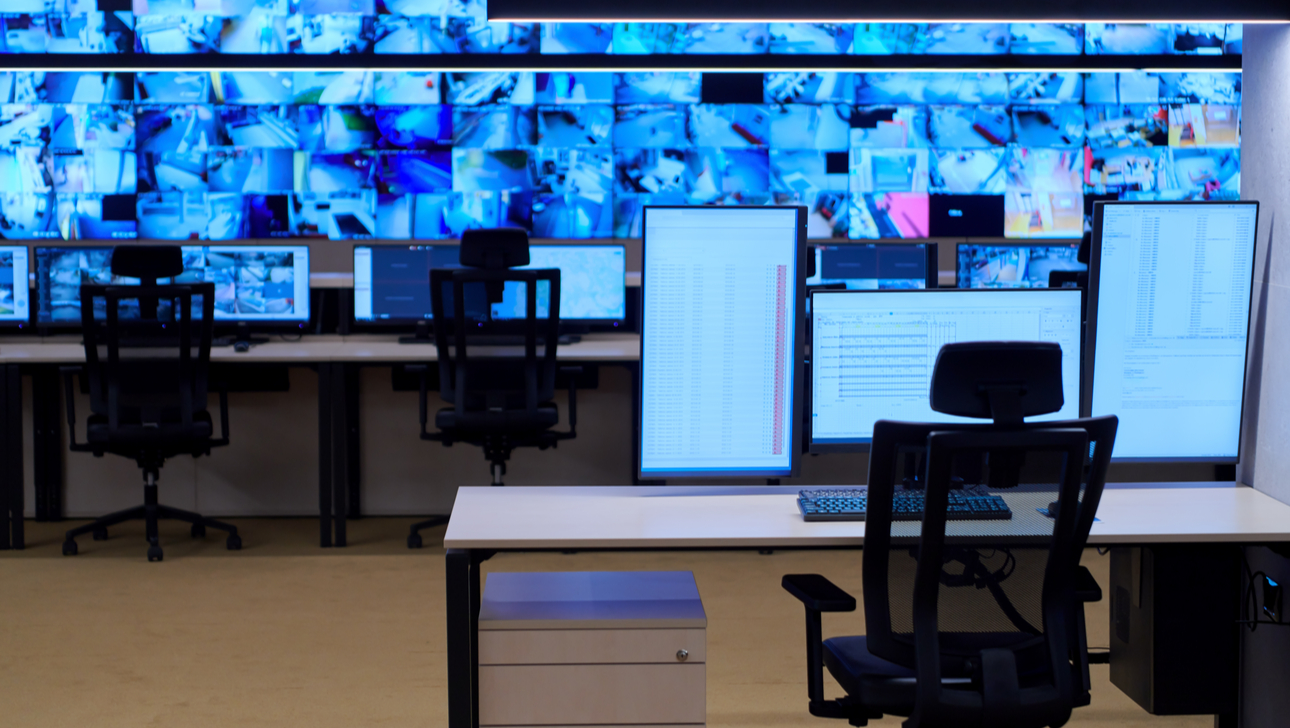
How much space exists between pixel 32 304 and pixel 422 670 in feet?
10.0

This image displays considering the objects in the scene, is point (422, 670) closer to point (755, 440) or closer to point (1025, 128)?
point (755, 440)

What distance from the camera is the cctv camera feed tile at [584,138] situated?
250 inches

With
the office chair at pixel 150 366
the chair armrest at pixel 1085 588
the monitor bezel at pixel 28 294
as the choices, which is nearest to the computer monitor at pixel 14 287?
the monitor bezel at pixel 28 294

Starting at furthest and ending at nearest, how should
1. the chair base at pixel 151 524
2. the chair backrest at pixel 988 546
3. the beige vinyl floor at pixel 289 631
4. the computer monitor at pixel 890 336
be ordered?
the chair base at pixel 151 524
the beige vinyl floor at pixel 289 631
the computer monitor at pixel 890 336
the chair backrest at pixel 988 546

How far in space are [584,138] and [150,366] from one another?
2.95 m

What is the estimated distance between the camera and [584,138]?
656 cm

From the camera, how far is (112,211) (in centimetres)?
642

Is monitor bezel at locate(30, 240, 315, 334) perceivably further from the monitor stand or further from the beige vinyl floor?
the beige vinyl floor

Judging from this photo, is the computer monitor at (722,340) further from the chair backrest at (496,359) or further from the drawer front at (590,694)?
the chair backrest at (496,359)

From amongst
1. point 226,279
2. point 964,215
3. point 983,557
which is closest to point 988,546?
point 983,557

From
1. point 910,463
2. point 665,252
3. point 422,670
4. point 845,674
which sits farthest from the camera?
point 422,670

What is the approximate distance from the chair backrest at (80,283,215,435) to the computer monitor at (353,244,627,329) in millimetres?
890

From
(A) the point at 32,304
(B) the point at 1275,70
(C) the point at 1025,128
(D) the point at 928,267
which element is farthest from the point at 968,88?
(A) the point at 32,304

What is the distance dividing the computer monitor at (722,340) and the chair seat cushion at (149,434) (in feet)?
8.66
